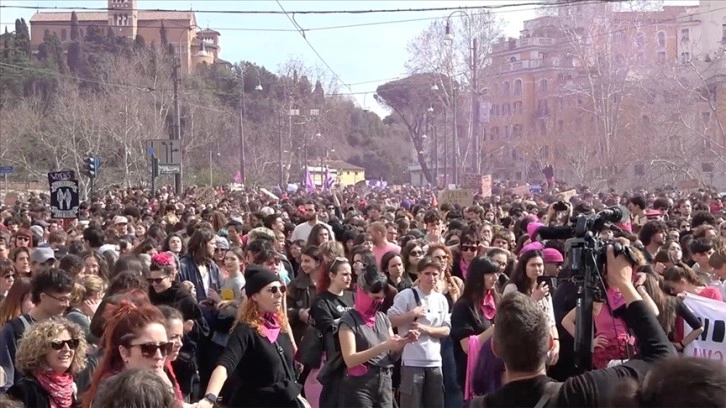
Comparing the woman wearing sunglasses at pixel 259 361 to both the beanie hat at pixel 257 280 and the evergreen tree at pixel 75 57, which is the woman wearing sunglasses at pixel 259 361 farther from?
the evergreen tree at pixel 75 57

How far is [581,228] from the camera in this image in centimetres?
420

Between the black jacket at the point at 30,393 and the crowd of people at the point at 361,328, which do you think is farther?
the black jacket at the point at 30,393

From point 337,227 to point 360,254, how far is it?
159 inches

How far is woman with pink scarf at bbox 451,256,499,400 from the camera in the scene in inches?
286

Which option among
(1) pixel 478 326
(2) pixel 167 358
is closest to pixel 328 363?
(1) pixel 478 326

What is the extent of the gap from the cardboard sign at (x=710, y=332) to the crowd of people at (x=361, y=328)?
92mm

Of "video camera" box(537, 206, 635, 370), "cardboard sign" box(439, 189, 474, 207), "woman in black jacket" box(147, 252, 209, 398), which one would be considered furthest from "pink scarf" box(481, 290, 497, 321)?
"cardboard sign" box(439, 189, 474, 207)

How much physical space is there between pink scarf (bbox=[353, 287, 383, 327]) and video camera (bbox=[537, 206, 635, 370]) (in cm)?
276

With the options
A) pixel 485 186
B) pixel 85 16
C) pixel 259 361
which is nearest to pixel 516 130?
pixel 485 186

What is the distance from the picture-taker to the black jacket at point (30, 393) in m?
4.95

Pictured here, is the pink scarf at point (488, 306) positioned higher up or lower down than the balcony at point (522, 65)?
lower down

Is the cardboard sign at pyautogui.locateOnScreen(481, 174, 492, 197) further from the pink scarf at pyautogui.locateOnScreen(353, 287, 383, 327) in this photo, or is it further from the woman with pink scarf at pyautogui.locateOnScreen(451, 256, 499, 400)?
the pink scarf at pyautogui.locateOnScreen(353, 287, 383, 327)

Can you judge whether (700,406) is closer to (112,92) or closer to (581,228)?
(581,228)

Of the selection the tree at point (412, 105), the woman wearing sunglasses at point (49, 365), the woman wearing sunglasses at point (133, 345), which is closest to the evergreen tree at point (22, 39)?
the tree at point (412, 105)
